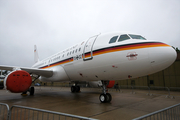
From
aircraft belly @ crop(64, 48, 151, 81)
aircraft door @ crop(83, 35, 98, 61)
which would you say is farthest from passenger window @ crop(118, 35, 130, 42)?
aircraft door @ crop(83, 35, 98, 61)

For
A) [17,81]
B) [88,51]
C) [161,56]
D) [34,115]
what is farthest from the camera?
[17,81]

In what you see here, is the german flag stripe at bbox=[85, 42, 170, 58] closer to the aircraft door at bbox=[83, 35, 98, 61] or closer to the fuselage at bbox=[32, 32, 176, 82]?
the fuselage at bbox=[32, 32, 176, 82]

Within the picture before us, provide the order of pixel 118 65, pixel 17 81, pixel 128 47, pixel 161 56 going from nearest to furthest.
A: 1. pixel 161 56
2. pixel 128 47
3. pixel 118 65
4. pixel 17 81

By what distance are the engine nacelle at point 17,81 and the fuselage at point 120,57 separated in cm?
307

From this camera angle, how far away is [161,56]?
4719 mm

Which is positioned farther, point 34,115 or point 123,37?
point 123,37

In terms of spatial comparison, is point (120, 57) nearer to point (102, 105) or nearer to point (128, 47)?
point (128, 47)

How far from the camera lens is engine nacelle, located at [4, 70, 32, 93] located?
729 cm

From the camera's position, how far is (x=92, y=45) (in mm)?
7027

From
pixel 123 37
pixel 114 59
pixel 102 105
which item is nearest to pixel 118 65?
pixel 114 59

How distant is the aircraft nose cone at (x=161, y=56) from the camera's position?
4.71 metres

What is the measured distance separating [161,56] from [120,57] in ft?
5.29

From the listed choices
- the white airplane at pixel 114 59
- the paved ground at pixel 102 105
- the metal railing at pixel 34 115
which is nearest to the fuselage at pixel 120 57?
the white airplane at pixel 114 59

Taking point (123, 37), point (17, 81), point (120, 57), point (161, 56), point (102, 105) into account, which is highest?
point (123, 37)
